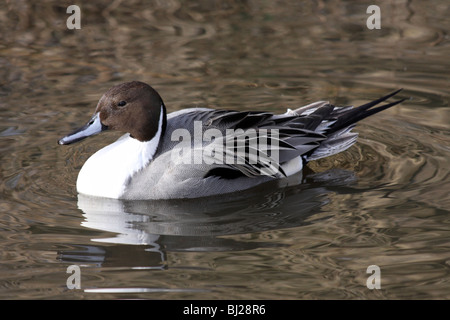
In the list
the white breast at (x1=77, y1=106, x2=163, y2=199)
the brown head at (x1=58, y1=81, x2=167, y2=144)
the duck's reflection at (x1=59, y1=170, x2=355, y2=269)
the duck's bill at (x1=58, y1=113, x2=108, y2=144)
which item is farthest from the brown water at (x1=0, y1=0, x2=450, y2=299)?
the brown head at (x1=58, y1=81, x2=167, y2=144)

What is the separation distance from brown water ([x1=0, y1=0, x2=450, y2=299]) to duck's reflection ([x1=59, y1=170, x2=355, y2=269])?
2 cm

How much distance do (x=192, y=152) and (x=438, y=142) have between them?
228cm

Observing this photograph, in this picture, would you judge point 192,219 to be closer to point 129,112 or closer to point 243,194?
point 243,194

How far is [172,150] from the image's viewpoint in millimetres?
6023

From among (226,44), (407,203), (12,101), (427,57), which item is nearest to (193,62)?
(226,44)

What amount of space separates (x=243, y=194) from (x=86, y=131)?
4.32 feet

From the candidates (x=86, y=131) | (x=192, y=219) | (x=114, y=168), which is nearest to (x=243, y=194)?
(x=192, y=219)

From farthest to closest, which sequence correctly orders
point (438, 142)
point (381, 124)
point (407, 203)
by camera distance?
point (381, 124)
point (438, 142)
point (407, 203)

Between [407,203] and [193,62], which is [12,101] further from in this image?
[407,203]

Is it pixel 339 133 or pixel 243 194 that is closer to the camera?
pixel 243 194

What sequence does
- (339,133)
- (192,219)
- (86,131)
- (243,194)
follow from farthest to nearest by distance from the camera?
1. (339,133)
2. (243,194)
3. (86,131)
4. (192,219)

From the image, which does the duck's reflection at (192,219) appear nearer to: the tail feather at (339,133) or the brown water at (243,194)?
the brown water at (243,194)

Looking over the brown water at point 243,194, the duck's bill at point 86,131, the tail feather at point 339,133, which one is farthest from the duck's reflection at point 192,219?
the duck's bill at point 86,131

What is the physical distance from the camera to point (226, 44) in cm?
924
